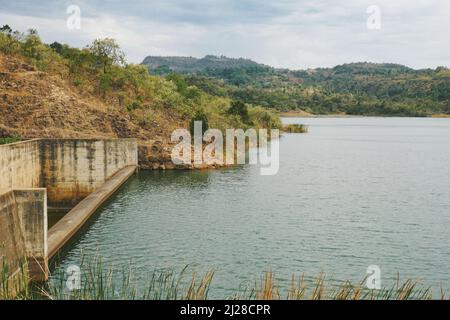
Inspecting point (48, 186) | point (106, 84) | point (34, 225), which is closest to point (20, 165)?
point (48, 186)

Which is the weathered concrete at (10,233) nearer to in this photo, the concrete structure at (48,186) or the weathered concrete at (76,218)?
the concrete structure at (48,186)

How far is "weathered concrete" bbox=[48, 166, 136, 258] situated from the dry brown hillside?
11.4 meters

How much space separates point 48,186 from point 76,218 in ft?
34.8

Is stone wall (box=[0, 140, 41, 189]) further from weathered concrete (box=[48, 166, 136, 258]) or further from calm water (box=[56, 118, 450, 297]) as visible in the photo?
calm water (box=[56, 118, 450, 297])

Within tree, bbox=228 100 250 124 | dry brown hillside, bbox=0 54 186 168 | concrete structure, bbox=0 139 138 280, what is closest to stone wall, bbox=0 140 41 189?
concrete structure, bbox=0 139 138 280

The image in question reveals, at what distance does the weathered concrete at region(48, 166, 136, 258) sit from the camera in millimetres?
24875

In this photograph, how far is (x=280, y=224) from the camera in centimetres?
3145

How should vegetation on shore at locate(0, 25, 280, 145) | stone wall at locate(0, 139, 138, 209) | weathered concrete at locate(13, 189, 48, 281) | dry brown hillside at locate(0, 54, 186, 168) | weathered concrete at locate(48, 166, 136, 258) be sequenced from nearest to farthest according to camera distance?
weathered concrete at locate(13, 189, 48, 281) → weathered concrete at locate(48, 166, 136, 258) → stone wall at locate(0, 139, 138, 209) → dry brown hillside at locate(0, 54, 186, 168) → vegetation on shore at locate(0, 25, 280, 145)

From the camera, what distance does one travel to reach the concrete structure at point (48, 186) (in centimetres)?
2130

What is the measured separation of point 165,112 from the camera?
65.8 metres

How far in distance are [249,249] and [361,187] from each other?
69.7ft

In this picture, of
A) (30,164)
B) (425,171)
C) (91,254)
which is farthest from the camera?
(425,171)
